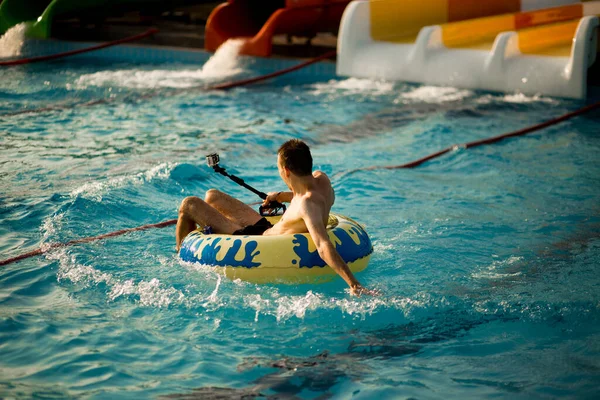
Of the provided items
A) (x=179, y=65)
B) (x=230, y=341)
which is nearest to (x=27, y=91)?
(x=179, y=65)

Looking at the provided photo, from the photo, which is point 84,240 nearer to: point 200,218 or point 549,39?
point 200,218

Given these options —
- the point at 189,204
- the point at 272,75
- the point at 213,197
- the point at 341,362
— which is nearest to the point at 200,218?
the point at 189,204

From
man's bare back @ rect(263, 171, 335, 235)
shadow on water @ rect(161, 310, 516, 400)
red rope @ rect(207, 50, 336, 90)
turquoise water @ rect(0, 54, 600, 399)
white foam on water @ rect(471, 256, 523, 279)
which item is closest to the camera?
shadow on water @ rect(161, 310, 516, 400)

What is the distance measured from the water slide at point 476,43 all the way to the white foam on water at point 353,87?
A: 0.12 metres

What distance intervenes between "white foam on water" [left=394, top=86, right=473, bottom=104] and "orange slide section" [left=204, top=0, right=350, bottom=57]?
101 inches

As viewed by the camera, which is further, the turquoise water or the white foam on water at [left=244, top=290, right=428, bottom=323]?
the white foam on water at [left=244, top=290, right=428, bottom=323]

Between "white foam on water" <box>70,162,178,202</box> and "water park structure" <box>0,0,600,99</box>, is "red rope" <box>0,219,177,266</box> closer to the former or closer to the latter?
"white foam on water" <box>70,162,178,202</box>

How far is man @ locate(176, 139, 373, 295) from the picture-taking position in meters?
4.36

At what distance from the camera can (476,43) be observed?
1078 centimetres

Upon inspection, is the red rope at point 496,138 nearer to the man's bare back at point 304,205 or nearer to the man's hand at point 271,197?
the man's hand at point 271,197

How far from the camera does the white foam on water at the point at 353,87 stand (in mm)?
10555

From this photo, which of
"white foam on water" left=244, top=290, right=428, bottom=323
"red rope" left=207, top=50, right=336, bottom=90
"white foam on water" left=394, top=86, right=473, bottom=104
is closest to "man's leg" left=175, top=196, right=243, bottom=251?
"white foam on water" left=244, top=290, right=428, bottom=323

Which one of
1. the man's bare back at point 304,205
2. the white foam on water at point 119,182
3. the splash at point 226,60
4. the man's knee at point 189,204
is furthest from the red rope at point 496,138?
the splash at point 226,60

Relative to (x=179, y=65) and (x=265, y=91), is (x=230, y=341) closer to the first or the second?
(x=265, y=91)
